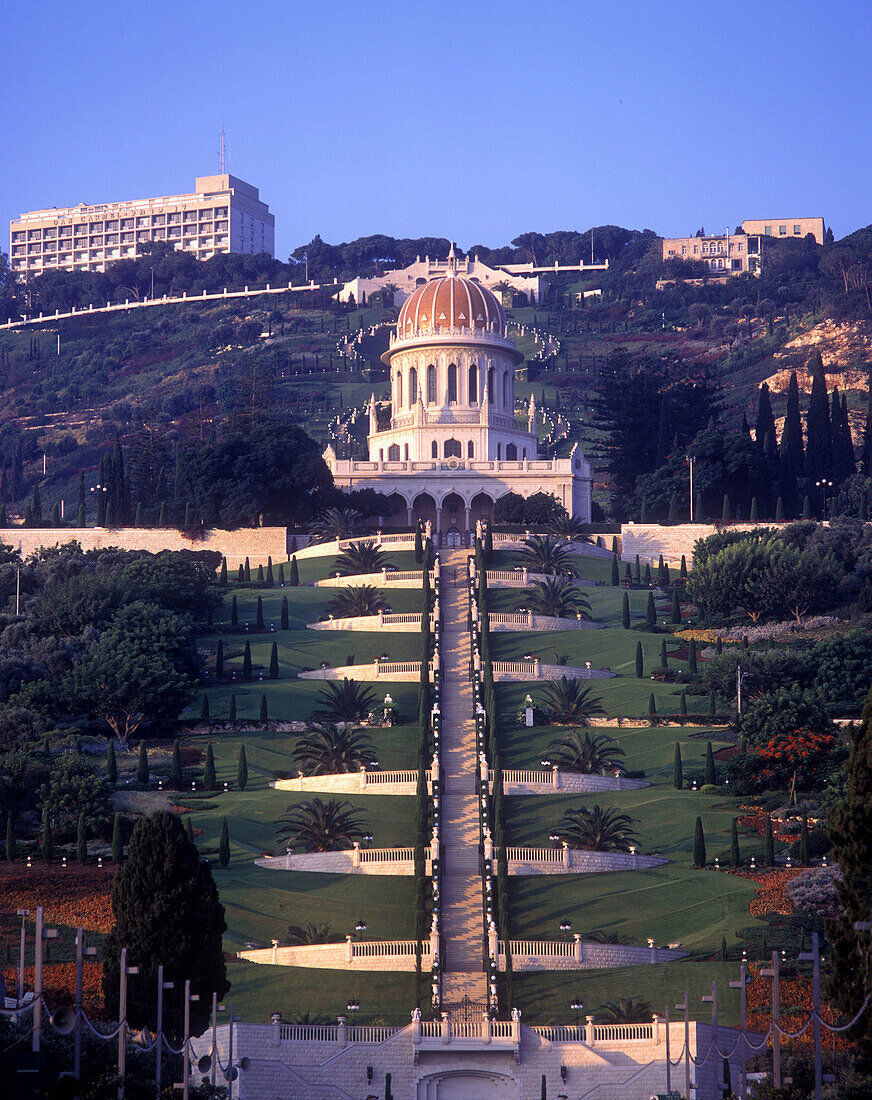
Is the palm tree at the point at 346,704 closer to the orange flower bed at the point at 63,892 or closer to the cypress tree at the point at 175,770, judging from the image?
the cypress tree at the point at 175,770

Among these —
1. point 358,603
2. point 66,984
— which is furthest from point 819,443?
point 66,984

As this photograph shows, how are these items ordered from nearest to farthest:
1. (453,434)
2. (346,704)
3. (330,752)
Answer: (330,752)
(346,704)
(453,434)

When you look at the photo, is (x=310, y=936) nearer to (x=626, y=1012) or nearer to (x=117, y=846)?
(x=117, y=846)

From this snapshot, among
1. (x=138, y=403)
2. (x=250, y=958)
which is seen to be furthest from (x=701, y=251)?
(x=250, y=958)

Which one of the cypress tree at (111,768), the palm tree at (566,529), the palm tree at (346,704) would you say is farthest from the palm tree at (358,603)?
the cypress tree at (111,768)

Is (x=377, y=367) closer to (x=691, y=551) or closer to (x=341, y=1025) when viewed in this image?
(x=691, y=551)

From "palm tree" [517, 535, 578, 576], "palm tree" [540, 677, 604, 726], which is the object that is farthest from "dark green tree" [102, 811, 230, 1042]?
"palm tree" [517, 535, 578, 576]
